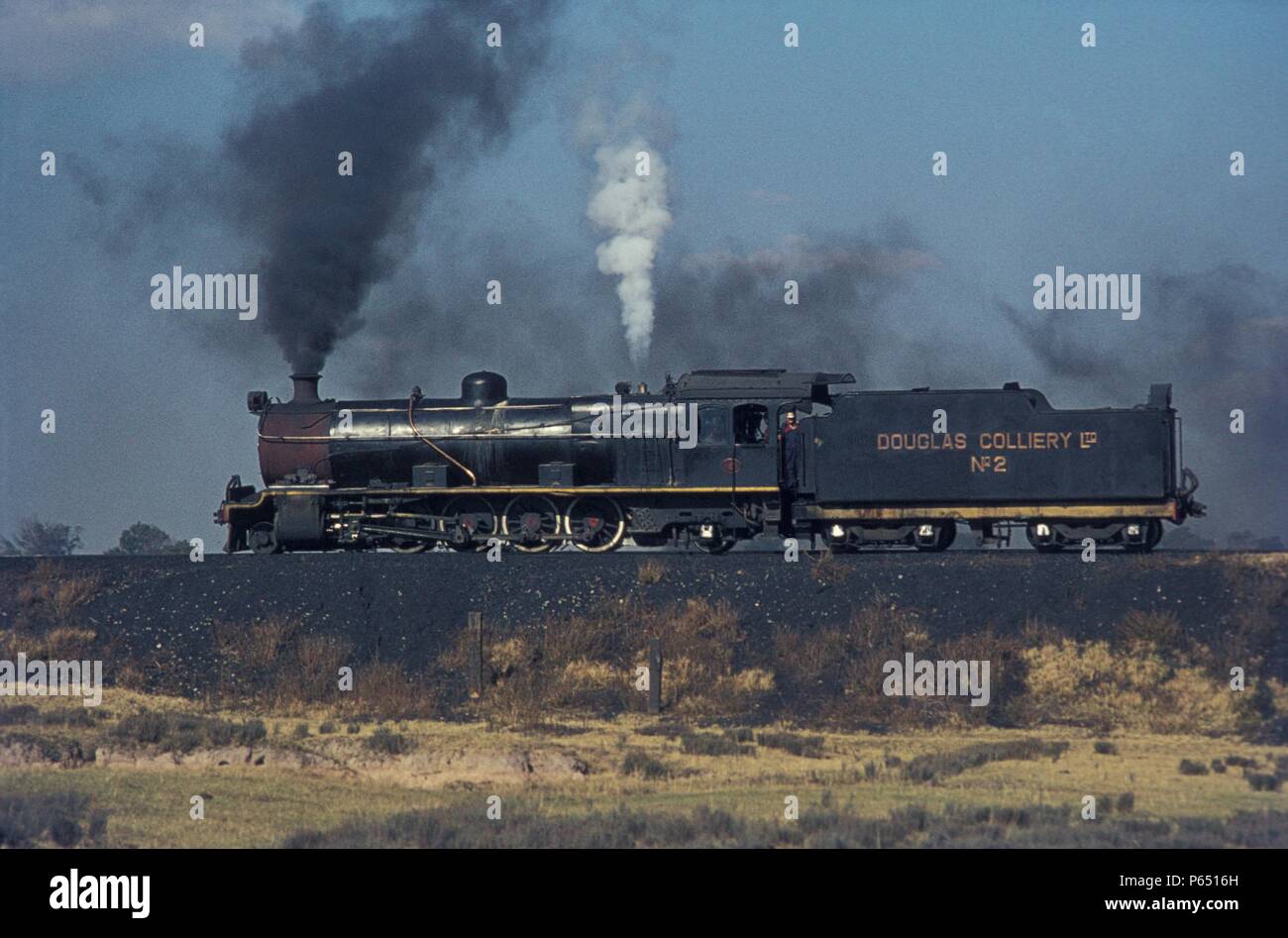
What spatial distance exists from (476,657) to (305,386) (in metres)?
8.82

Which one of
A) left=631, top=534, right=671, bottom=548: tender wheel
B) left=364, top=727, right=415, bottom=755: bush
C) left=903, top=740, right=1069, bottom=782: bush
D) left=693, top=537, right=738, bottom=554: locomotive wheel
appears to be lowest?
left=903, top=740, right=1069, bottom=782: bush

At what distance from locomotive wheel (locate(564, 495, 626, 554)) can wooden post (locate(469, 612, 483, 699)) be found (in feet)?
14.5

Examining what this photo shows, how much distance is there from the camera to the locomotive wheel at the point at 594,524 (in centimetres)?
3184

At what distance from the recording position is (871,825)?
1806 cm

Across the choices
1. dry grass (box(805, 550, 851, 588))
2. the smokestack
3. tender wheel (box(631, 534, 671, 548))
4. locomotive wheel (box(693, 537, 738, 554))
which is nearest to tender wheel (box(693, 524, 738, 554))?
locomotive wheel (box(693, 537, 738, 554))

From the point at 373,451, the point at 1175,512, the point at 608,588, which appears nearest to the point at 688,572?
the point at 608,588

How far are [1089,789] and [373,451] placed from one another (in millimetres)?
16639

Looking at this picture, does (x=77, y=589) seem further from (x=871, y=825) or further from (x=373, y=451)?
(x=871, y=825)

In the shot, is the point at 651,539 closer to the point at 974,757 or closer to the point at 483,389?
the point at 483,389

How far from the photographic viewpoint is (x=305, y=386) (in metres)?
33.8

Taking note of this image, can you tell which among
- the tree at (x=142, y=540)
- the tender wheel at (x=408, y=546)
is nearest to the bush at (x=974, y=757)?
the tender wheel at (x=408, y=546)

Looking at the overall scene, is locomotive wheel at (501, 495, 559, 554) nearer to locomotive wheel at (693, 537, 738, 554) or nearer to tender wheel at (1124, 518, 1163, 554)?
locomotive wheel at (693, 537, 738, 554)

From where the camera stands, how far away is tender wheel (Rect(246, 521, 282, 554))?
108 ft

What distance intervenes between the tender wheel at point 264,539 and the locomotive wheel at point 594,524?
5.98 meters
